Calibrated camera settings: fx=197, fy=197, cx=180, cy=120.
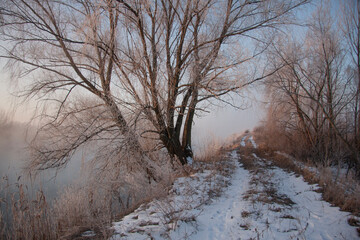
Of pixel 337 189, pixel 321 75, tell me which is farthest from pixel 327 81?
pixel 337 189

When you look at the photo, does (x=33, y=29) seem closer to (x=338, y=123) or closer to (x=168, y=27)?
(x=168, y=27)

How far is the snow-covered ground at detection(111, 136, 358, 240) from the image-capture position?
8.39 ft

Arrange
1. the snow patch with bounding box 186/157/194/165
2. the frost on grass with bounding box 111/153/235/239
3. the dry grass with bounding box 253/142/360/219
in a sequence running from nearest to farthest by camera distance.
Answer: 1. the frost on grass with bounding box 111/153/235/239
2. the dry grass with bounding box 253/142/360/219
3. the snow patch with bounding box 186/157/194/165

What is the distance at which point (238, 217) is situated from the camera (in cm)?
307

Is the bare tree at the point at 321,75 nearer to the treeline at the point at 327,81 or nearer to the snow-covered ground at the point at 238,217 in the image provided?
the treeline at the point at 327,81

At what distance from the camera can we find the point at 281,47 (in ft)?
23.1

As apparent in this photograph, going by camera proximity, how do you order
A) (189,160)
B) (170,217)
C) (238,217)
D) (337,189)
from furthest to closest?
1. (189,160)
2. (337,189)
3. (238,217)
4. (170,217)

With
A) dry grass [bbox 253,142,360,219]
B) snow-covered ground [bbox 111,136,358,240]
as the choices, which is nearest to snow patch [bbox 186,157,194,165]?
snow-covered ground [bbox 111,136,358,240]

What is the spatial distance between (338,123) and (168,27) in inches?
305

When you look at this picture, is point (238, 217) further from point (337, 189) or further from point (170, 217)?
point (337, 189)

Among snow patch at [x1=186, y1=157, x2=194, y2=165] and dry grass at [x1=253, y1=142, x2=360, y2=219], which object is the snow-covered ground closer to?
dry grass at [x1=253, y1=142, x2=360, y2=219]

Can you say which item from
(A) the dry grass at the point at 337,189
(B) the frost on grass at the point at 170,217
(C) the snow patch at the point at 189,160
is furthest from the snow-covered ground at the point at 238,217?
(C) the snow patch at the point at 189,160

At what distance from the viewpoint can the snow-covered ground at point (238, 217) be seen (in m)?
2.56

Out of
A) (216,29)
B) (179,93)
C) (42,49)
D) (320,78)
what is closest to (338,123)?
(320,78)
